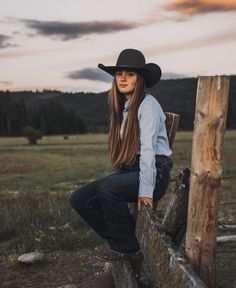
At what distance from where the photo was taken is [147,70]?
4977 mm

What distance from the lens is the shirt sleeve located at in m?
4.57

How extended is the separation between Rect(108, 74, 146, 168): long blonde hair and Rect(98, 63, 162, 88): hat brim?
6 centimetres

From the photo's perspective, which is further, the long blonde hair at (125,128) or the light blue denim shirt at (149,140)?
the long blonde hair at (125,128)

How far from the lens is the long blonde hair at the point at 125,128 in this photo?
15.9 feet

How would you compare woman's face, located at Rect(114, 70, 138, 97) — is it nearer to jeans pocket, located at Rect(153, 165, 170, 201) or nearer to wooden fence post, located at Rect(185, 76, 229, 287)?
jeans pocket, located at Rect(153, 165, 170, 201)

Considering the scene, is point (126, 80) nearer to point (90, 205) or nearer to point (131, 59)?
point (131, 59)

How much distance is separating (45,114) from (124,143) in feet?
416

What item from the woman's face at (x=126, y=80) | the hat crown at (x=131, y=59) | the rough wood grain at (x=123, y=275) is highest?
the hat crown at (x=131, y=59)

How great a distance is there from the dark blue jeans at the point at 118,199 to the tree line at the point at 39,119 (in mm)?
117464

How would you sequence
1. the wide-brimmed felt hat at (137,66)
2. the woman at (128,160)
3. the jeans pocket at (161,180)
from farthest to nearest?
1. the wide-brimmed felt hat at (137,66)
2. the jeans pocket at (161,180)
3. the woman at (128,160)

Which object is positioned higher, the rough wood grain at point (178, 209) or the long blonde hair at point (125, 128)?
the long blonde hair at point (125, 128)

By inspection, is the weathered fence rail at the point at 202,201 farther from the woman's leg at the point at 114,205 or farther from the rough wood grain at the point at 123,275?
the rough wood grain at the point at 123,275

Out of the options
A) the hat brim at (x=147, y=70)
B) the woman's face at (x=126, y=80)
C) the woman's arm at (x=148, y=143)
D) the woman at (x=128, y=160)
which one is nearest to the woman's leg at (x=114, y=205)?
the woman at (x=128, y=160)

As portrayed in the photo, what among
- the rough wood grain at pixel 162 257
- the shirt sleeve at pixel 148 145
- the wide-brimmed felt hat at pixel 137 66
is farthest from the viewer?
the wide-brimmed felt hat at pixel 137 66
